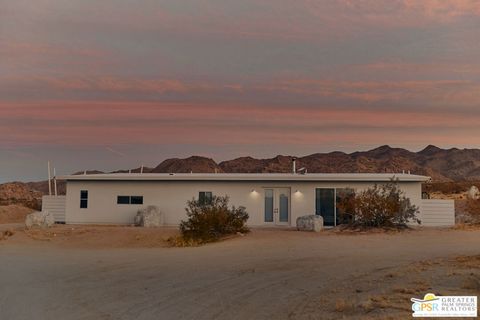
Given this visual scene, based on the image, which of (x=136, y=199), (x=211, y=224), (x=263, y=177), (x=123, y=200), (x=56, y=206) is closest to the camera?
(x=211, y=224)

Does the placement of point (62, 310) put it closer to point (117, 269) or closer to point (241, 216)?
point (117, 269)

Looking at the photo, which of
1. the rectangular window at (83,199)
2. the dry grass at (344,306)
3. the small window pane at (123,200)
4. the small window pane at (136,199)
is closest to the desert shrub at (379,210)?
the small window pane at (136,199)

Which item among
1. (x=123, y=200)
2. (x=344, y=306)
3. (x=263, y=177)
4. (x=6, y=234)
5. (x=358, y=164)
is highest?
(x=358, y=164)

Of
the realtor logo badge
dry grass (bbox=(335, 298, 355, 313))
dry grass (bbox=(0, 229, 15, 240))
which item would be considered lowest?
dry grass (bbox=(0, 229, 15, 240))

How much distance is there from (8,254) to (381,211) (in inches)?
567

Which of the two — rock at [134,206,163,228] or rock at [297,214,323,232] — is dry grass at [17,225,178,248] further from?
rock at [297,214,323,232]

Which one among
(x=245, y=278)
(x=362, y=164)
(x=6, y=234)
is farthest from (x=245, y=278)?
(x=362, y=164)

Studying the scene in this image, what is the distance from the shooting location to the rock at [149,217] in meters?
27.0

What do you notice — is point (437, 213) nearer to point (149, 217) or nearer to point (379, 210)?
point (379, 210)

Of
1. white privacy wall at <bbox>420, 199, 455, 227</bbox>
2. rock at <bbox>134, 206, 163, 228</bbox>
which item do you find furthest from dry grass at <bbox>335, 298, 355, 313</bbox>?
white privacy wall at <bbox>420, 199, 455, 227</bbox>

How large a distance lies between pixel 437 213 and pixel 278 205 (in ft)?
25.6

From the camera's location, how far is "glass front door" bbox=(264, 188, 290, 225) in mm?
27250

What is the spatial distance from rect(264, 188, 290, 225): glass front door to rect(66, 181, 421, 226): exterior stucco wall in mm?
255

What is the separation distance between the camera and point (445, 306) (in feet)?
25.3
